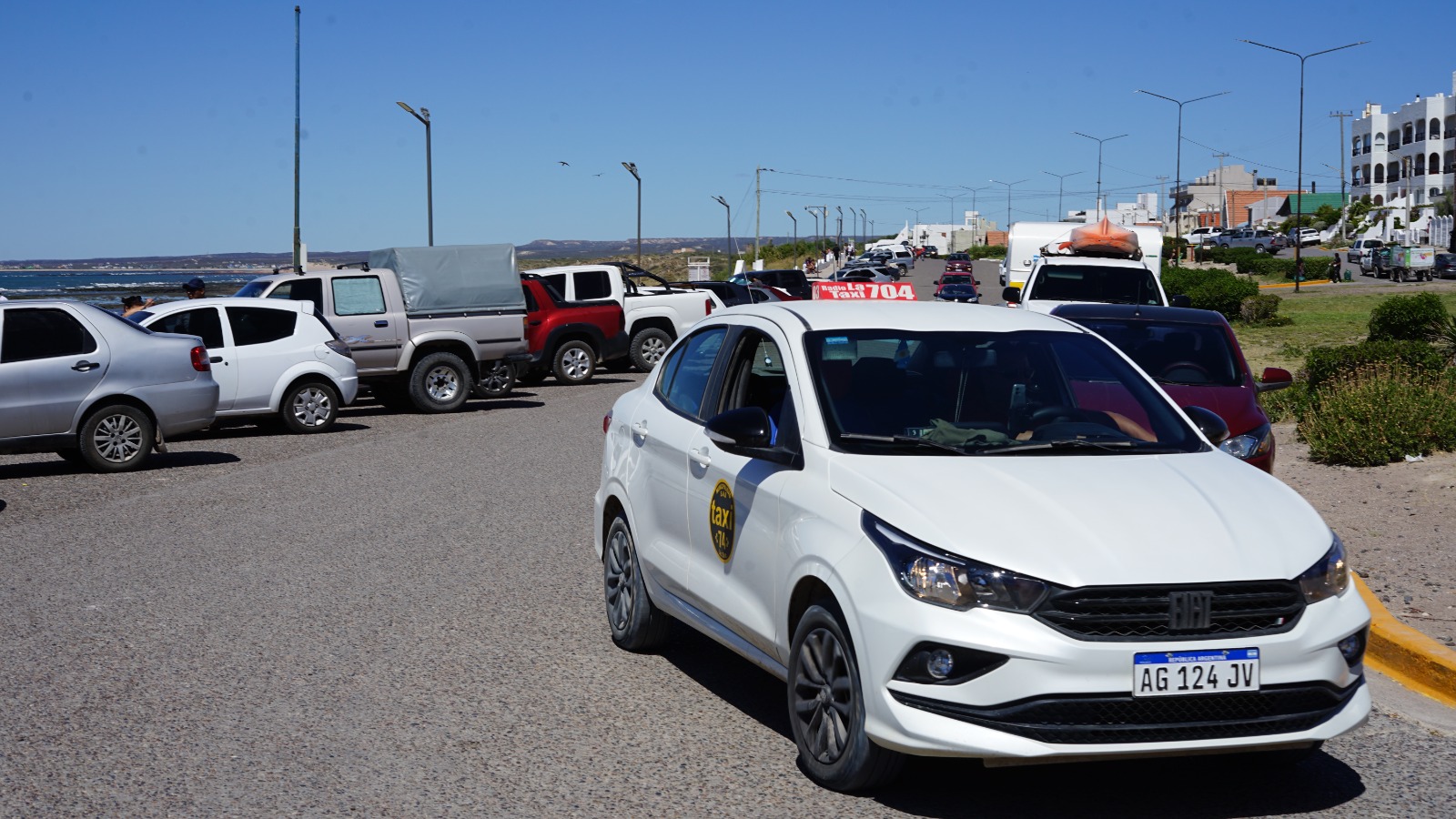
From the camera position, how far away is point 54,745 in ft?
19.4

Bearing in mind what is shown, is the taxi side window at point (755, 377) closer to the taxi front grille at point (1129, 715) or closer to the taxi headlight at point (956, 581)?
the taxi headlight at point (956, 581)

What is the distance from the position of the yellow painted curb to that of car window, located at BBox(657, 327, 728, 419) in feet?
9.75

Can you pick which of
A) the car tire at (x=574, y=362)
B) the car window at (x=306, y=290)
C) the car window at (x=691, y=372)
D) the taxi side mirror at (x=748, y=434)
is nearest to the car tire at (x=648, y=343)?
the car tire at (x=574, y=362)

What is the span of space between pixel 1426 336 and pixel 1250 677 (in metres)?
19.4

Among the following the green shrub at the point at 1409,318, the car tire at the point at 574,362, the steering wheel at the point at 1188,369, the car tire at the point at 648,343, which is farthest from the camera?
the car tire at the point at 648,343

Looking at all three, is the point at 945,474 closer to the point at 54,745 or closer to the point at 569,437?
the point at 54,745

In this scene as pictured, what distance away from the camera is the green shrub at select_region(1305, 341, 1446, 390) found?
52.4 feet

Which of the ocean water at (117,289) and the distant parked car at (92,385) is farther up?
the ocean water at (117,289)

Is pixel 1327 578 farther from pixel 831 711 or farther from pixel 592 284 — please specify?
pixel 592 284

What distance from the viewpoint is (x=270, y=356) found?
63.5 feet

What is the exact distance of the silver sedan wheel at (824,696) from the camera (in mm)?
5129

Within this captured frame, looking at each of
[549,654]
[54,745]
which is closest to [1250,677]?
[549,654]

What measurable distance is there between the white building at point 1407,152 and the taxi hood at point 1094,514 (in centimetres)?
12053

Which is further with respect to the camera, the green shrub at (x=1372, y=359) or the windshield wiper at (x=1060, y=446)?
the green shrub at (x=1372, y=359)
